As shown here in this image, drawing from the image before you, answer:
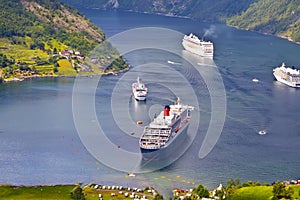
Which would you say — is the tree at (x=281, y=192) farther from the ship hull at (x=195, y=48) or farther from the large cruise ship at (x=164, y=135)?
the ship hull at (x=195, y=48)

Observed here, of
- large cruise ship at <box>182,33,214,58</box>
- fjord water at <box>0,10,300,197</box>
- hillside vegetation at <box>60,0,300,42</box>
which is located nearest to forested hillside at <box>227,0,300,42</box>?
hillside vegetation at <box>60,0,300,42</box>

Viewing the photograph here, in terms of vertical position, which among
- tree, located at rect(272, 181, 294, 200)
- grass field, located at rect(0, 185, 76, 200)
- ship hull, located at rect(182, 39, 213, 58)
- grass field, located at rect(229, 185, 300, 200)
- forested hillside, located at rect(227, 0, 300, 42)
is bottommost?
forested hillside, located at rect(227, 0, 300, 42)

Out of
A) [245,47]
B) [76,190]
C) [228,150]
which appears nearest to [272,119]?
[228,150]

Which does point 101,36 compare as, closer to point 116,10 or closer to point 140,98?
point 140,98

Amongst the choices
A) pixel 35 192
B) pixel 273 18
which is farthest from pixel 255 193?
pixel 273 18

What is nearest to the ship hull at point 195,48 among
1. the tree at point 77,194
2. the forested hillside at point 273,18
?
the forested hillside at point 273,18

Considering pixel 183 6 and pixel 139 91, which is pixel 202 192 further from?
pixel 183 6

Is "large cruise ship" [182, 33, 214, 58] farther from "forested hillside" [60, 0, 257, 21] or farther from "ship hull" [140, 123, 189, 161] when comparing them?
"forested hillside" [60, 0, 257, 21]
